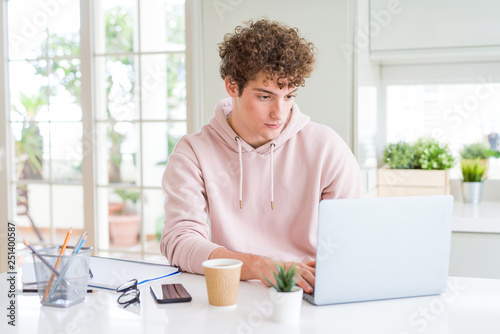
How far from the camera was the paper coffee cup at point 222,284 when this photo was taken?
1.17 m

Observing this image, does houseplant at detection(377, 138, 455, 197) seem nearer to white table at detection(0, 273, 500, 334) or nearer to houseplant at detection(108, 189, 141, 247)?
white table at detection(0, 273, 500, 334)

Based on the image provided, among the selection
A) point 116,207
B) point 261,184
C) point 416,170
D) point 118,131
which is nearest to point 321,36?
point 416,170

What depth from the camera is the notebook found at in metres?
1.38

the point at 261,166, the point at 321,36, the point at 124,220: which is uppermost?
the point at 321,36

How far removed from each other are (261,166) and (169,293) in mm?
626

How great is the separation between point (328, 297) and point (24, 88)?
22.5ft

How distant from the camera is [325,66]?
2.67m

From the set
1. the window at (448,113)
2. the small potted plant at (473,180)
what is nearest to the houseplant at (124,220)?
the window at (448,113)

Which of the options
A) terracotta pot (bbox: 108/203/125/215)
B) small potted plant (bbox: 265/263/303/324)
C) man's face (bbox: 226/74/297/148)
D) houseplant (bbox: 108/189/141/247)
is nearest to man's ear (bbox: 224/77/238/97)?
man's face (bbox: 226/74/297/148)

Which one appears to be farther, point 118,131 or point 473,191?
point 118,131

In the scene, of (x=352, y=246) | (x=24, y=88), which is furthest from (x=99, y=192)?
(x=24, y=88)

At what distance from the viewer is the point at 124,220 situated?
24.9 feet

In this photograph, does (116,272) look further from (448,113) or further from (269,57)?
(448,113)

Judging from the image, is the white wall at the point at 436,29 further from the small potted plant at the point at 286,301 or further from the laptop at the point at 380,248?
the small potted plant at the point at 286,301
